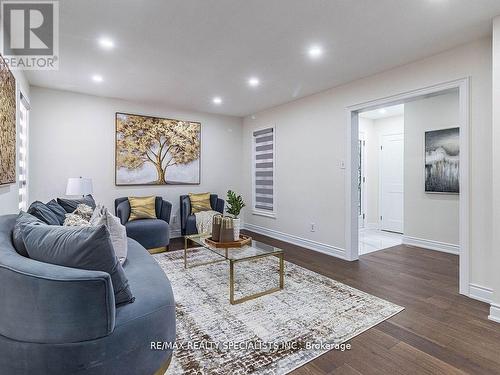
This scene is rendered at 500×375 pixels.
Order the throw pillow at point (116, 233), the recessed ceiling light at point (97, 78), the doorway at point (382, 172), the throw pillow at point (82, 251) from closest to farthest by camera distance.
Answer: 1. the throw pillow at point (82, 251)
2. the throw pillow at point (116, 233)
3. the recessed ceiling light at point (97, 78)
4. the doorway at point (382, 172)

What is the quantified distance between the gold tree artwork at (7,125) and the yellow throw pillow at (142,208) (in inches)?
67.4

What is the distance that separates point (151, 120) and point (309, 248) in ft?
11.8

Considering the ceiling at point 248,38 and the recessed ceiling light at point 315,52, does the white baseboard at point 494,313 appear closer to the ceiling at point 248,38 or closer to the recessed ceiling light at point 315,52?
the ceiling at point 248,38

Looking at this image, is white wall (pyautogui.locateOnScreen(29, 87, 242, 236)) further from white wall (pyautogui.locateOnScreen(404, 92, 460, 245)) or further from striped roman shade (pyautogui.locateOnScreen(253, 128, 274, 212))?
white wall (pyautogui.locateOnScreen(404, 92, 460, 245))

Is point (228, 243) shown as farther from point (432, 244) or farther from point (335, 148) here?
point (432, 244)

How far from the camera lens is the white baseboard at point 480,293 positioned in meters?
2.54

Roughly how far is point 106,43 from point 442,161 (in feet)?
16.6

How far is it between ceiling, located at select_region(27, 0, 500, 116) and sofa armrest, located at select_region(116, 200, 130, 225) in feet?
5.87

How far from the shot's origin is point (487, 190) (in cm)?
257

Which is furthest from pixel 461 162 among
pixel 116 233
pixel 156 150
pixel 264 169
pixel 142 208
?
pixel 156 150

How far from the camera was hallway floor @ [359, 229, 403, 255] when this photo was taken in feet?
15.1

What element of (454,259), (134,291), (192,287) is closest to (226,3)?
(134,291)

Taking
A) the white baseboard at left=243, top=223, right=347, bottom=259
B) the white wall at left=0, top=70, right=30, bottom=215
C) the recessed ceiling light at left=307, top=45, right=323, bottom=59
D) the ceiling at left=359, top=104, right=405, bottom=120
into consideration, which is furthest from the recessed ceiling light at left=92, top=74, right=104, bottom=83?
the ceiling at left=359, top=104, right=405, bottom=120

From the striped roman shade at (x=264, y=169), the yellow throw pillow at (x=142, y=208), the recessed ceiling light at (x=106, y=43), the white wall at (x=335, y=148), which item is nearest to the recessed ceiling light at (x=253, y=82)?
the white wall at (x=335, y=148)
